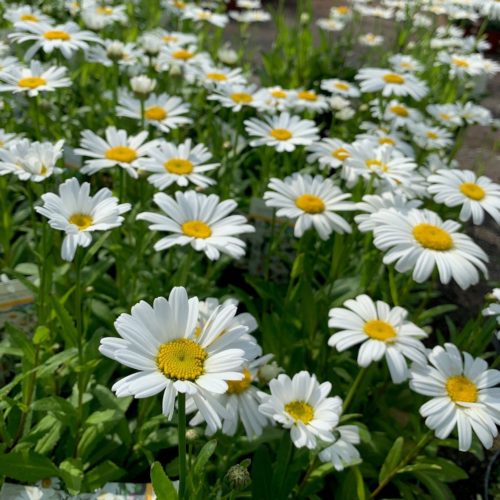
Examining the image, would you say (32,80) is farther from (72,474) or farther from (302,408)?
(302,408)

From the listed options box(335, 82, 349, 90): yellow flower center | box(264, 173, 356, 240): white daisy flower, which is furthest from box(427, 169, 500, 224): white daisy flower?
box(335, 82, 349, 90): yellow flower center

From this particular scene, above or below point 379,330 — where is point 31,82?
above

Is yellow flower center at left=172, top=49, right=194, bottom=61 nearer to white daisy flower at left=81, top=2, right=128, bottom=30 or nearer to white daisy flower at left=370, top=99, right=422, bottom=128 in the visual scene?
white daisy flower at left=81, top=2, right=128, bottom=30

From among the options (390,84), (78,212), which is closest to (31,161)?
(78,212)

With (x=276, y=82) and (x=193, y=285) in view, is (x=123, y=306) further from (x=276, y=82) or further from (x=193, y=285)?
(x=276, y=82)

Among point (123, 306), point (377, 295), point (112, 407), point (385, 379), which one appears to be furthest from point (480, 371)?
point (123, 306)
